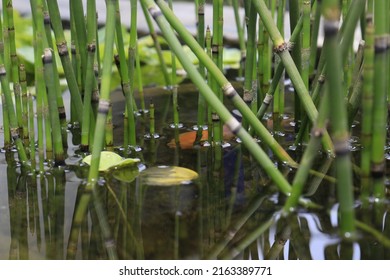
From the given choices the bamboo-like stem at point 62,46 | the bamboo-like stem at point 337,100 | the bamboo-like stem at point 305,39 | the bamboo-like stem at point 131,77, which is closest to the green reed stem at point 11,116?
the bamboo-like stem at point 62,46

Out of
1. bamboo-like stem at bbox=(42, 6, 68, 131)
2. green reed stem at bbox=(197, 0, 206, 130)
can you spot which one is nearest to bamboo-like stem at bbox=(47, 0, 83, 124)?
bamboo-like stem at bbox=(42, 6, 68, 131)

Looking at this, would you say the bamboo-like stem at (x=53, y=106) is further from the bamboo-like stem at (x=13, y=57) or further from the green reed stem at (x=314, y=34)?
the green reed stem at (x=314, y=34)

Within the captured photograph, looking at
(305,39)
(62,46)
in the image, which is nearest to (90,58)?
(62,46)

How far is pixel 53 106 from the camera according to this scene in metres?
1.31

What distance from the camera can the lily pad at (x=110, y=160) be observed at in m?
1.38

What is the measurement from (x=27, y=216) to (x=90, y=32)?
1.22 feet

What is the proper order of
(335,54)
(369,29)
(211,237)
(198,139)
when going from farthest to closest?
(198,139)
(211,237)
(369,29)
(335,54)

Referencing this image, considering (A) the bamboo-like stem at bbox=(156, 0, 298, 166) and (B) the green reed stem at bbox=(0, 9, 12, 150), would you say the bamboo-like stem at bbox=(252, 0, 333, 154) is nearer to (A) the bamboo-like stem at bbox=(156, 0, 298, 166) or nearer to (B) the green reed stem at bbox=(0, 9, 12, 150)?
(A) the bamboo-like stem at bbox=(156, 0, 298, 166)

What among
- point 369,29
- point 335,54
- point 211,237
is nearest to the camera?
point 335,54

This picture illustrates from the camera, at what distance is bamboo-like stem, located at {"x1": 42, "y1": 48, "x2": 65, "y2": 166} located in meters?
1.27

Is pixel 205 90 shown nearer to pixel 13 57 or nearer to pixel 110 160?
pixel 110 160

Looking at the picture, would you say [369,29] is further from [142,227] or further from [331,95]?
[142,227]
